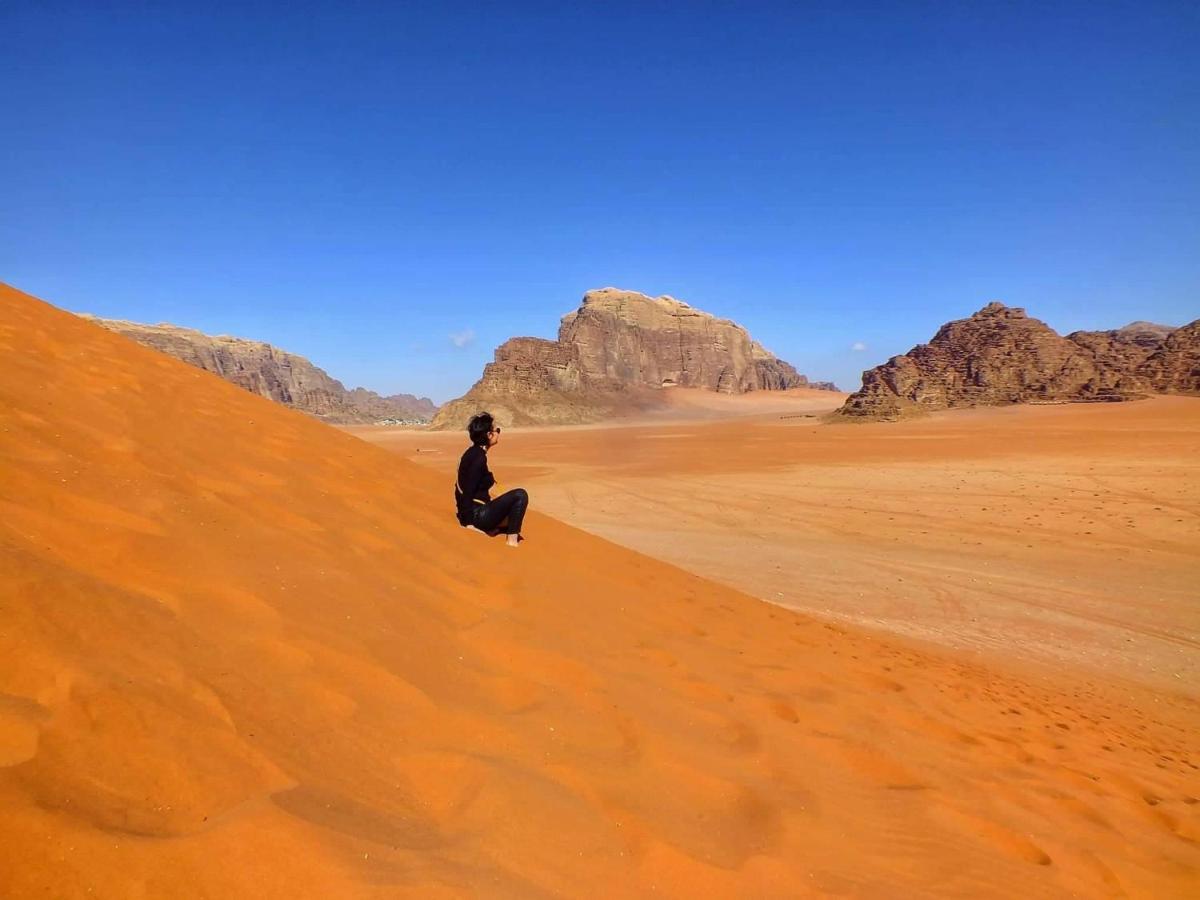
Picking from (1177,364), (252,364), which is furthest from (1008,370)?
(252,364)

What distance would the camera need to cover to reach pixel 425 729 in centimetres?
273

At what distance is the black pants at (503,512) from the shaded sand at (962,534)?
177 inches

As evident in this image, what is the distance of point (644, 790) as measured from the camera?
281cm

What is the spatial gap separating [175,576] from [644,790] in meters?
2.39

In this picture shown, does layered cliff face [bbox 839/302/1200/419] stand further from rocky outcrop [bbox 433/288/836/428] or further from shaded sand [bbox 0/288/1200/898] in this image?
shaded sand [bbox 0/288/1200/898]

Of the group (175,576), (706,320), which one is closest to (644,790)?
(175,576)

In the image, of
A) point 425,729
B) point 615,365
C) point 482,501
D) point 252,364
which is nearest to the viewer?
point 425,729

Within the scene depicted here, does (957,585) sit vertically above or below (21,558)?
below

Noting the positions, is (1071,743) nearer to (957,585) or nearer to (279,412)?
(957,585)

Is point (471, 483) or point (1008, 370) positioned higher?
point (1008, 370)

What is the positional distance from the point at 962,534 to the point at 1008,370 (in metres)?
69.9

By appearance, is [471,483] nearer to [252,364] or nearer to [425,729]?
[425,729]

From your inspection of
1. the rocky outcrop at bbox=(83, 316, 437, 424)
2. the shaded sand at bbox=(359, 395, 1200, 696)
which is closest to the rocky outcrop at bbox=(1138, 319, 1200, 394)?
the shaded sand at bbox=(359, 395, 1200, 696)

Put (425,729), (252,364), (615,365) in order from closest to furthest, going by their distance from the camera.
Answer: (425,729), (615,365), (252,364)
